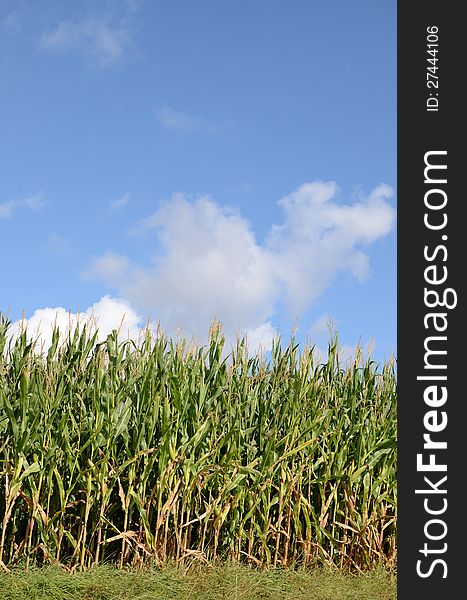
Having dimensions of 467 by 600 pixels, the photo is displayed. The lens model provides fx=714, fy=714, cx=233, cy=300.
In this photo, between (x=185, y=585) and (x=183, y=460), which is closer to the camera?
(x=185, y=585)

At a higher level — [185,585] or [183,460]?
[183,460]

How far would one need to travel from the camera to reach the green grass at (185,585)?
18.0ft

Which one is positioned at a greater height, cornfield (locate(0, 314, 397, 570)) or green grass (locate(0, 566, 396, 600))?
cornfield (locate(0, 314, 397, 570))

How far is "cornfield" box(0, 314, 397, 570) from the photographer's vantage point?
6.21 meters

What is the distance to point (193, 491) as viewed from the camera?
21.3 ft

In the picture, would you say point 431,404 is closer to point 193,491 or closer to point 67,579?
point 193,491

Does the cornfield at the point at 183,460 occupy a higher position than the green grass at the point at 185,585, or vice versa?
the cornfield at the point at 183,460

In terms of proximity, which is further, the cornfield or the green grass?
the cornfield

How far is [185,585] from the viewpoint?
5.65 metres

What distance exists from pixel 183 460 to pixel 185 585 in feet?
3.56

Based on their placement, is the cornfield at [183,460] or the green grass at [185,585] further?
the cornfield at [183,460]

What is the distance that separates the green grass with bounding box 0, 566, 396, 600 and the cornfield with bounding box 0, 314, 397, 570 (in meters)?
0.31

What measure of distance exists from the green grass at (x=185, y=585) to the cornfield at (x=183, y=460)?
1.01ft

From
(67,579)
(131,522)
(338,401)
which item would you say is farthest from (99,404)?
(338,401)
